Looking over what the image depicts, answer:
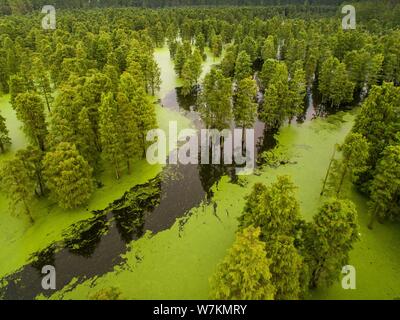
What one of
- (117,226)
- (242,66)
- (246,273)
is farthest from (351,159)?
(242,66)

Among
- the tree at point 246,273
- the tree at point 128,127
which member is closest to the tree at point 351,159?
the tree at point 246,273

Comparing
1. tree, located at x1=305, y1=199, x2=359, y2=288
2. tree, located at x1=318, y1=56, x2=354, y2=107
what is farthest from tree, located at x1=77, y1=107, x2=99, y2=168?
tree, located at x1=318, y1=56, x2=354, y2=107

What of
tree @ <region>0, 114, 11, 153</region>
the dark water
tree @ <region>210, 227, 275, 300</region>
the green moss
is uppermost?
tree @ <region>210, 227, 275, 300</region>

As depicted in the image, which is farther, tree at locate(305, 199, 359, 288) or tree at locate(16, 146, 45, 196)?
tree at locate(16, 146, 45, 196)

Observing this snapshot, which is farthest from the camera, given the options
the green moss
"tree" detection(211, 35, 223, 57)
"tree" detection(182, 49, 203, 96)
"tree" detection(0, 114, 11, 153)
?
"tree" detection(211, 35, 223, 57)

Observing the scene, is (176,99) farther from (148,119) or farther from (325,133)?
(325,133)

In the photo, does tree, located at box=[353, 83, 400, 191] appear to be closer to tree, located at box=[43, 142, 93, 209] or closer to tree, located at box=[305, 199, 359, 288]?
tree, located at box=[305, 199, 359, 288]

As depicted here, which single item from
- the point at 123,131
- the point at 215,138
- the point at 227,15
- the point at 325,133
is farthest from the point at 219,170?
the point at 227,15

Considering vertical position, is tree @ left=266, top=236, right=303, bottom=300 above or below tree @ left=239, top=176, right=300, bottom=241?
below

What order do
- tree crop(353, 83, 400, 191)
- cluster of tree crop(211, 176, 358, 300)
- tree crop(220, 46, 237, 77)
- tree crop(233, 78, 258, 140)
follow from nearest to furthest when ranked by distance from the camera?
cluster of tree crop(211, 176, 358, 300) → tree crop(353, 83, 400, 191) → tree crop(233, 78, 258, 140) → tree crop(220, 46, 237, 77)
